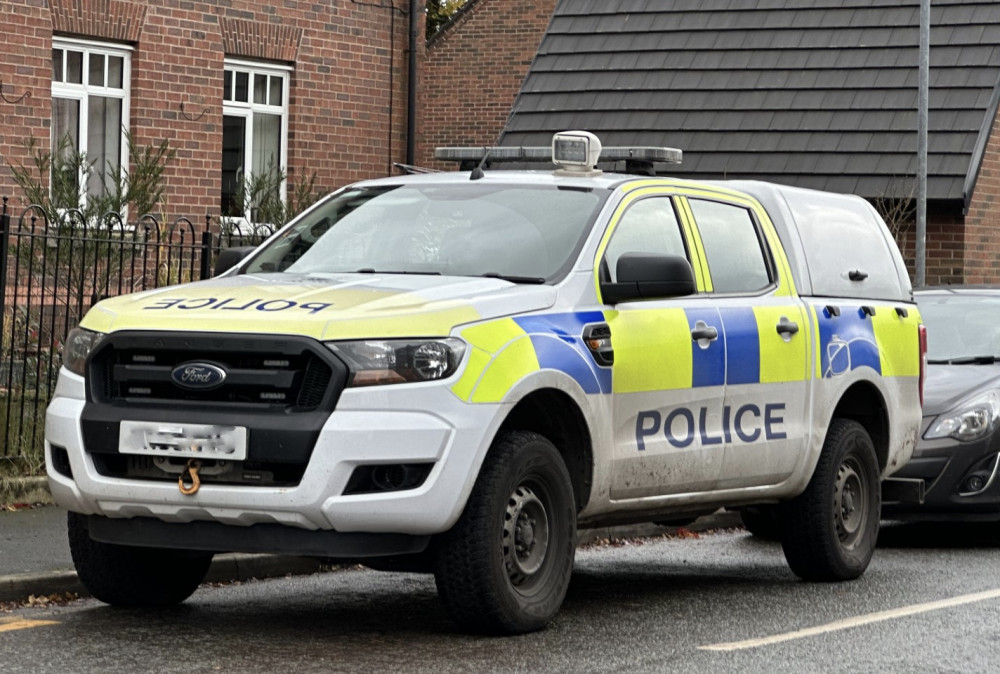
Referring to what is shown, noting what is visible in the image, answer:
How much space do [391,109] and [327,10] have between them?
1.52 metres

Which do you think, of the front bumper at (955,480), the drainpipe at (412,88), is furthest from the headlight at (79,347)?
the drainpipe at (412,88)

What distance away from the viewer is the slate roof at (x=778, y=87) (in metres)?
19.1

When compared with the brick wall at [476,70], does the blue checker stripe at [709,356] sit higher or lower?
lower

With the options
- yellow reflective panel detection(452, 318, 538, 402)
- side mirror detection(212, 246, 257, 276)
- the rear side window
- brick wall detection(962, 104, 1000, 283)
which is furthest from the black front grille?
brick wall detection(962, 104, 1000, 283)

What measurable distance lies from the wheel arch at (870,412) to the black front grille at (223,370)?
3.63 metres

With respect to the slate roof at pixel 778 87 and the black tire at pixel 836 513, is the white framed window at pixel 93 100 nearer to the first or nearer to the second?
the slate roof at pixel 778 87

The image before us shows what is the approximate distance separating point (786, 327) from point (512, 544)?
2306mm

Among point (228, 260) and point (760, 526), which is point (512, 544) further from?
point (760, 526)

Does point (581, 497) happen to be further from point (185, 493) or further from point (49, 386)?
point (49, 386)

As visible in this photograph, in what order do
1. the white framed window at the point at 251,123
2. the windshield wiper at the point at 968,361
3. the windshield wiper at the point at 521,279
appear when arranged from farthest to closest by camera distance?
1. the white framed window at the point at 251,123
2. the windshield wiper at the point at 968,361
3. the windshield wiper at the point at 521,279

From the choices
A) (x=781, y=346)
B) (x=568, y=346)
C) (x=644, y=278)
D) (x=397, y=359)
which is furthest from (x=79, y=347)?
(x=781, y=346)

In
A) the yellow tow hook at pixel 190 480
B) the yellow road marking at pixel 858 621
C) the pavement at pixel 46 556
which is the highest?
the yellow tow hook at pixel 190 480

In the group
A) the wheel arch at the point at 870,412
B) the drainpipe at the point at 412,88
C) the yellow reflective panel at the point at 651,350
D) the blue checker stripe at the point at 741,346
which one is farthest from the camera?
the drainpipe at the point at 412,88

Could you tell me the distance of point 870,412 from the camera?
9.77 meters
